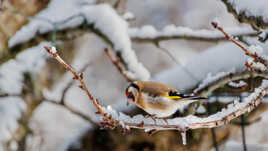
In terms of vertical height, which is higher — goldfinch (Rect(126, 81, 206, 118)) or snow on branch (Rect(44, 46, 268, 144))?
goldfinch (Rect(126, 81, 206, 118))

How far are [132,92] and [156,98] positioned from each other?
6 centimetres

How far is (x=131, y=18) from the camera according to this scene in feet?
5.83

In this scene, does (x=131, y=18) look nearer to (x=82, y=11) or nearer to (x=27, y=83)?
(x=82, y=11)

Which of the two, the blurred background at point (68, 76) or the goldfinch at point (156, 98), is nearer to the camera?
the goldfinch at point (156, 98)

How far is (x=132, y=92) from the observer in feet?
2.51

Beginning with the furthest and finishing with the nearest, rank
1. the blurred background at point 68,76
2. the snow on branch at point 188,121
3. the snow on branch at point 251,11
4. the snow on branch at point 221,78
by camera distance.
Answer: the blurred background at point 68,76 < the snow on branch at point 221,78 < the snow on branch at point 251,11 < the snow on branch at point 188,121

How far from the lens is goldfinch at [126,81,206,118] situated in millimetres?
711

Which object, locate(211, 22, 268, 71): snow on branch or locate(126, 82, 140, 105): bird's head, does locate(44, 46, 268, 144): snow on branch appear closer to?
locate(211, 22, 268, 71): snow on branch

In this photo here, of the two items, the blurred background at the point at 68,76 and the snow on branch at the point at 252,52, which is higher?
the blurred background at the point at 68,76

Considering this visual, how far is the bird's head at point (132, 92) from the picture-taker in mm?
756

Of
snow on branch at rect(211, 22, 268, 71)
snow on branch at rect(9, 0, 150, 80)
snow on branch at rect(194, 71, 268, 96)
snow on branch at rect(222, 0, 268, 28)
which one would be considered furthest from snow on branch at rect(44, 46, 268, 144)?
snow on branch at rect(9, 0, 150, 80)

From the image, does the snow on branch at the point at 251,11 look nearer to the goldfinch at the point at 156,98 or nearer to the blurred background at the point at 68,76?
the blurred background at the point at 68,76

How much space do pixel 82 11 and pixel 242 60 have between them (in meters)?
0.80

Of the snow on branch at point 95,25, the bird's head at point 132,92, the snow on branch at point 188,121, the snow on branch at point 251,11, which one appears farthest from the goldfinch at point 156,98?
the snow on branch at point 95,25
